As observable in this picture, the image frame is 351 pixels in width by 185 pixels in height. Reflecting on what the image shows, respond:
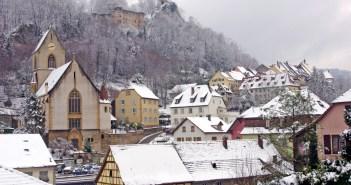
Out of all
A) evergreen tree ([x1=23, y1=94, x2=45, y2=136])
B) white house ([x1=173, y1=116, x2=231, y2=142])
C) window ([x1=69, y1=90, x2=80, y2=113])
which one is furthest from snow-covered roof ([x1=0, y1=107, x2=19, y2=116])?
white house ([x1=173, y1=116, x2=231, y2=142])

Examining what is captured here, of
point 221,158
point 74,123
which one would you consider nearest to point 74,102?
point 74,123

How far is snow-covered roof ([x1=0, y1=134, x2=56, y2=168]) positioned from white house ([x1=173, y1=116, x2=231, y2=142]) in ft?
89.0

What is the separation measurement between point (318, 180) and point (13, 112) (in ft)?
264

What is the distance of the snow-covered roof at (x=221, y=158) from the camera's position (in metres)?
39.3

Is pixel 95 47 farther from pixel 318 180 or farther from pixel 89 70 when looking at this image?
pixel 318 180

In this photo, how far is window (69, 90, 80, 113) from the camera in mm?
70938

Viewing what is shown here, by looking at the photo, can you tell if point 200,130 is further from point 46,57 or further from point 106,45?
point 106,45

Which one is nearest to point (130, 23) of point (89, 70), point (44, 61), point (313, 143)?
point (89, 70)

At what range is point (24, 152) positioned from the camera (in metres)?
41.4

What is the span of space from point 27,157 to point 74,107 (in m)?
30.5

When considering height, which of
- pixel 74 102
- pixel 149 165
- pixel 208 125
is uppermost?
pixel 74 102

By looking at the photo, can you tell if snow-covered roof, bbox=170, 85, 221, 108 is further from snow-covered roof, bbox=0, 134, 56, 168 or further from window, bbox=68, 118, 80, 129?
snow-covered roof, bbox=0, 134, 56, 168

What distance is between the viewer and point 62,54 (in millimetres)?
79688

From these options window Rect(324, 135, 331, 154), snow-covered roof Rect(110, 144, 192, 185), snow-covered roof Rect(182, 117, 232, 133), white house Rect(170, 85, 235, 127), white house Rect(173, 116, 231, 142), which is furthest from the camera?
white house Rect(170, 85, 235, 127)
